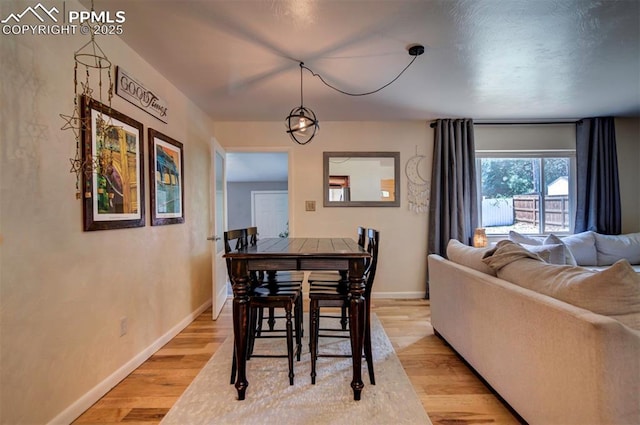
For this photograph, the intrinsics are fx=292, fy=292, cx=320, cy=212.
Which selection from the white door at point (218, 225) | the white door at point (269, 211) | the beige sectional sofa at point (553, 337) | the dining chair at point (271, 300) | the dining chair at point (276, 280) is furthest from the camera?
the white door at point (269, 211)

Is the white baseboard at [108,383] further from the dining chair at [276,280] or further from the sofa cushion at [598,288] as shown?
the sofa cushion at [598,288]

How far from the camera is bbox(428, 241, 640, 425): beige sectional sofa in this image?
1059 millimetres

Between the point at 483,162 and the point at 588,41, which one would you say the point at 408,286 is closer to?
the point at 483,162

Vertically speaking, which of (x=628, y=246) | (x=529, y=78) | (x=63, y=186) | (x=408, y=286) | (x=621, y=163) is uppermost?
(x=529, y=78)

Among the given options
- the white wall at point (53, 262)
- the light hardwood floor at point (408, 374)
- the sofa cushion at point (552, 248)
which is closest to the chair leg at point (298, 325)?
the light hardwood floor at point (408, 374)

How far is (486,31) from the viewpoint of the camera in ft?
6.38

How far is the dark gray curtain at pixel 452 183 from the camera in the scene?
12.2 feet

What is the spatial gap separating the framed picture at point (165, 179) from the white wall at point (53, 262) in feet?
0.80

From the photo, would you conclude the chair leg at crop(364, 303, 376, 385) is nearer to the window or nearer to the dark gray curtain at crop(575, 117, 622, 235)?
the window

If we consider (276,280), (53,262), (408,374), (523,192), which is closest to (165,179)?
(53,262)

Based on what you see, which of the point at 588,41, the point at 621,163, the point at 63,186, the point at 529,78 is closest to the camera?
the point at 63,186

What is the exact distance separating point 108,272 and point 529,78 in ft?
12.1

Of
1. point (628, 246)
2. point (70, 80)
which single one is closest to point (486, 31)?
point (70, 80)

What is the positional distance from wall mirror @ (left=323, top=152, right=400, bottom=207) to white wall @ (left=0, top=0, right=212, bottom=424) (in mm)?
2274
